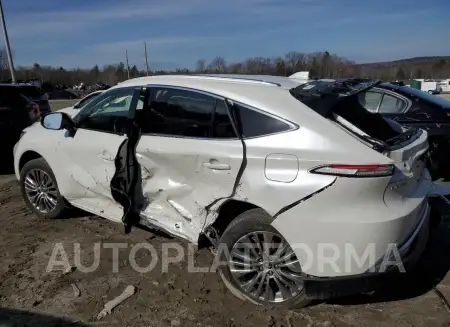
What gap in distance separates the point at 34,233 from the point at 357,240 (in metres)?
3.51

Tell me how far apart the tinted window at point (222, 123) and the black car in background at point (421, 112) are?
342 cm

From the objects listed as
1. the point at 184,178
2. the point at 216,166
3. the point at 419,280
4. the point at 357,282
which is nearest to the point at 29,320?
the point at 184,178

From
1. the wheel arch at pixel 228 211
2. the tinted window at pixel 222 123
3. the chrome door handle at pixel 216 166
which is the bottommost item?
the wheel arch at pixel 228 211

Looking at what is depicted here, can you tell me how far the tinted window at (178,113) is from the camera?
359cm

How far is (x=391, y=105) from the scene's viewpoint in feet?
21.4

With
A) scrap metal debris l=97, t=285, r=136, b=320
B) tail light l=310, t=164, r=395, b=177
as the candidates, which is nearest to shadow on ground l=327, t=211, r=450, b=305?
tail light l=310, t=164, r=395, b=177

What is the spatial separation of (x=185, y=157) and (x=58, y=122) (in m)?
1.73

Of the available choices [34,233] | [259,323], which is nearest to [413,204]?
[259,323]

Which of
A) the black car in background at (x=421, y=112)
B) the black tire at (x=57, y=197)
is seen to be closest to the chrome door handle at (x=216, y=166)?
the black tire at (x=57, y=197)

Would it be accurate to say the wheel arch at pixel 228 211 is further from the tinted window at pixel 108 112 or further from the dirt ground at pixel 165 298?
the tinted window at pixel 108 112

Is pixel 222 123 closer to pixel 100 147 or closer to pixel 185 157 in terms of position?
pixel 185 157

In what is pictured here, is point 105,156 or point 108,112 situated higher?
point 108,112

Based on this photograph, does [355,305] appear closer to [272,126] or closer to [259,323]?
[259,323]

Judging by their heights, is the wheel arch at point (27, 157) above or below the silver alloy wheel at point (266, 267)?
above
